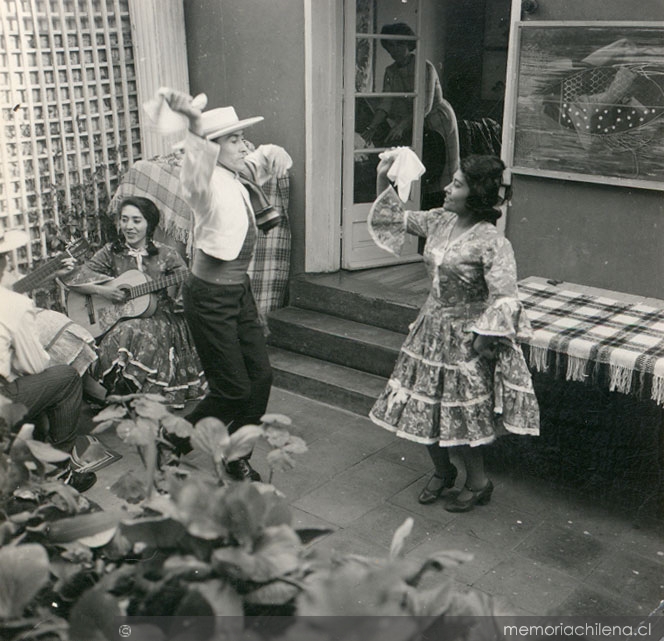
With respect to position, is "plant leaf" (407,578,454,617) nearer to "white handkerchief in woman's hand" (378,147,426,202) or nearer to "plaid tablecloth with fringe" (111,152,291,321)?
"white handkerchief in woman's hand" (378,147,426,202)

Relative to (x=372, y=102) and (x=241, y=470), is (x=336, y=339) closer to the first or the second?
(x=241, y=470)

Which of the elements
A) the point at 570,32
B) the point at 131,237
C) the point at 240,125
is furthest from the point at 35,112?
the point at 570,32

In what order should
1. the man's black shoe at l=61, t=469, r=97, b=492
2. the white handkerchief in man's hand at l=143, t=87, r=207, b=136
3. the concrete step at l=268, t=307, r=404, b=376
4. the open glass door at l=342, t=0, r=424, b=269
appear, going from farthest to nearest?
the open glass door at l=342, t=0, r=424, b=269, the concrete step at l=268, t=307, r=404, b=376, the man's black shoe at l=61, t=469, r=97, b=492, the white handkerchief in man's hand at l=143, t=87, r=207, b=136

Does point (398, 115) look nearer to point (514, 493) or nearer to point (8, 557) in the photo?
point (514, 493)

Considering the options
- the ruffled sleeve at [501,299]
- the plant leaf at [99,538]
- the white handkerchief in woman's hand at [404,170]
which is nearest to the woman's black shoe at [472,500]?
the ruffled sleeve at [501,299]

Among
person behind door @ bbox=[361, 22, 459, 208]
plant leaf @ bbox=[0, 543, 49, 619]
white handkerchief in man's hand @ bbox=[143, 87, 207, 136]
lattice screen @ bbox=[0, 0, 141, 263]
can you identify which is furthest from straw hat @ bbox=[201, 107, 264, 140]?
plant leaf @ bbox=[0, 543, 49, 619]

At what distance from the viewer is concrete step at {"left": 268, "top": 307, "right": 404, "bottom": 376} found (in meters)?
5.57

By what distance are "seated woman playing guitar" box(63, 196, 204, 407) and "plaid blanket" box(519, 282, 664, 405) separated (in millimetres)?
2237

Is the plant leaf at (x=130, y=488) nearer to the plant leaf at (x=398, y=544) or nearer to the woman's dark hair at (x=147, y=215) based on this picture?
the plant leaf at (x=398, y=544)

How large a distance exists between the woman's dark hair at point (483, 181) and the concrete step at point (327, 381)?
183 centimetres

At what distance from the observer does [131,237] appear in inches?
206

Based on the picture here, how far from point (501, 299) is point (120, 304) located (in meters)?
2.57

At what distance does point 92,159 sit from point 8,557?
5519 mm

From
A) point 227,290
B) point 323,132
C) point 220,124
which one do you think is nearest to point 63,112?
point 323,132
